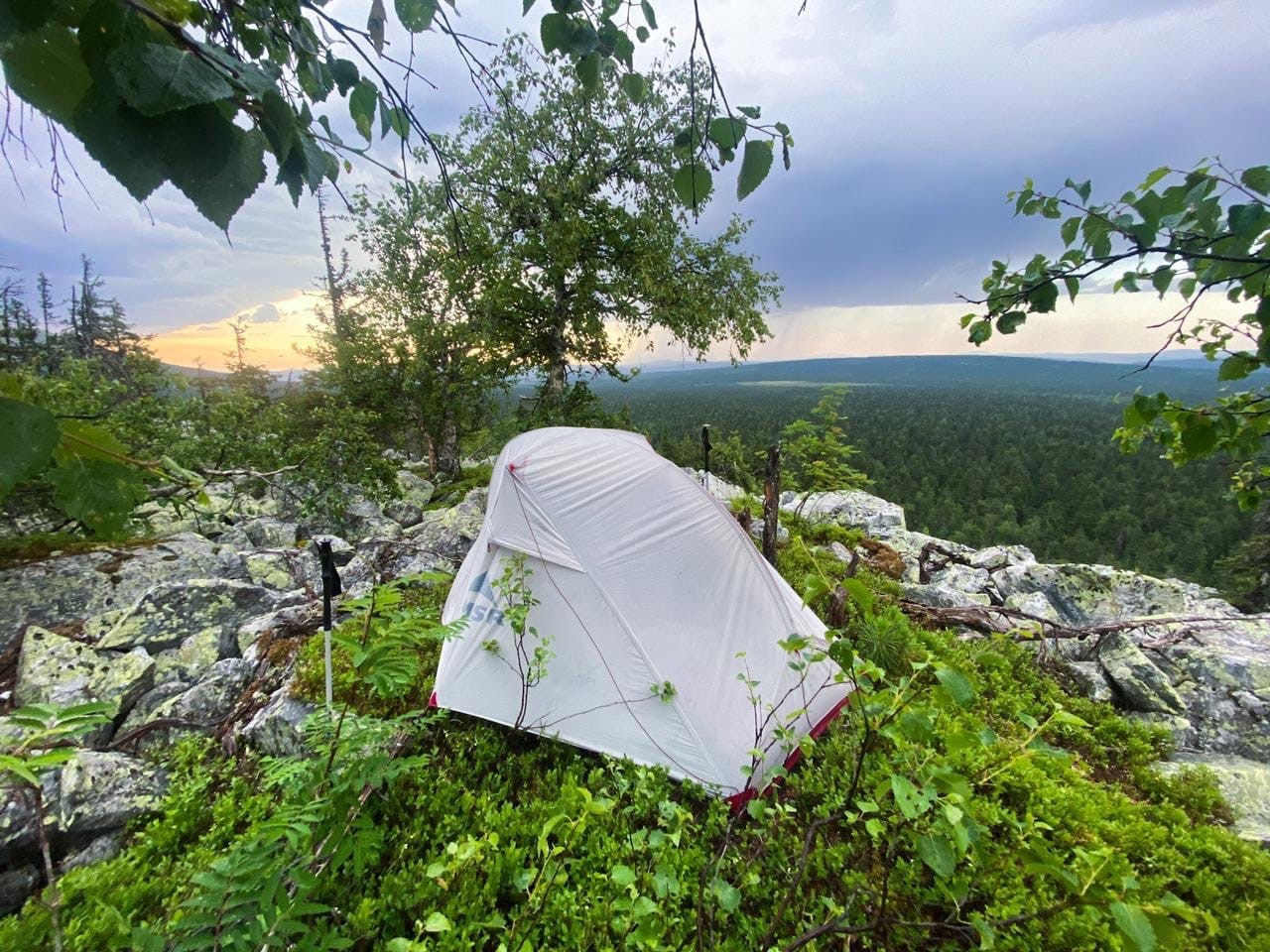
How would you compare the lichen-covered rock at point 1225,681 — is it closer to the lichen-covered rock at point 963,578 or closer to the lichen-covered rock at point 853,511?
the lichen-covered rock at point 963,578

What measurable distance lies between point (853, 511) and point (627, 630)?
8961 millimetres

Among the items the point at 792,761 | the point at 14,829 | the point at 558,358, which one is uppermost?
the point at 558,358

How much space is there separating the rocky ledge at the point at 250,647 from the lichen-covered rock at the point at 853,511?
6.56 feet

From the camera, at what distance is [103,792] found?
3.00 meters

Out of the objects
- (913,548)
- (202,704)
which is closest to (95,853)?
(202,704)

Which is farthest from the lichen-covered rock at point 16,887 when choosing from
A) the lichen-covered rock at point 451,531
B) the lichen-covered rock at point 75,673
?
the lichen-covered rock at point 451,531

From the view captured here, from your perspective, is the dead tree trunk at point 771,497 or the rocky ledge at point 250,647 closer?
the rocky ledge at point 250,647

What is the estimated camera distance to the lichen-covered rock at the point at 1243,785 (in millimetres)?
3113

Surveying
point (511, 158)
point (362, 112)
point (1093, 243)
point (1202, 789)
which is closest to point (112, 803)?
point (362, 112)

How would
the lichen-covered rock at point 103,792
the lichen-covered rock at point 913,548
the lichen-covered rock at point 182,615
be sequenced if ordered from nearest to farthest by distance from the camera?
the lichen-covered rock at point 103,792, the lichen-covered rock at point 182,615, the lichen-covered rock at point 913,548

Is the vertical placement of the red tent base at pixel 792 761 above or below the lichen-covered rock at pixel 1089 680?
above

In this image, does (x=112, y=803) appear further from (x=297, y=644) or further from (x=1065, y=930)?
(x=1065, y=930)

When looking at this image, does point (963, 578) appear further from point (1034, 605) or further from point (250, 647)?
point (250, 647)

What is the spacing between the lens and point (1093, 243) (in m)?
1.50
